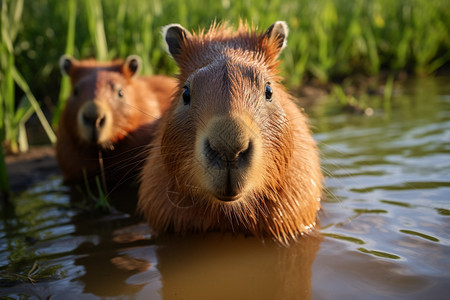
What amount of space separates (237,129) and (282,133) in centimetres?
54

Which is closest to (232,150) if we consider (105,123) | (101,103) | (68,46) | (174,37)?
(174,37)

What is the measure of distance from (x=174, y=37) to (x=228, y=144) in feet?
4.28

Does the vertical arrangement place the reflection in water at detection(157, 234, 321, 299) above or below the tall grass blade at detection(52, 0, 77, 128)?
below

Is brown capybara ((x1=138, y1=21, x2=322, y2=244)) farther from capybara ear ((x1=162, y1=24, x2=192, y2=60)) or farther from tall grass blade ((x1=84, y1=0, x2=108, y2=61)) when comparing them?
tall grass blade ((x1=84, y1=0, x2=108, y2=61))

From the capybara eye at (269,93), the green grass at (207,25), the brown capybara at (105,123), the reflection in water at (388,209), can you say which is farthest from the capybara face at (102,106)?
the reflection in water at (388,209)

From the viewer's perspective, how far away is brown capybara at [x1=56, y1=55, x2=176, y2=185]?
390cm

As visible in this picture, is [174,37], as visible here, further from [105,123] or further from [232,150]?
[232,150]

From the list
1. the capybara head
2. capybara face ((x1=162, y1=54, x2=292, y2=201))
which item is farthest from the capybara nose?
the capybara head

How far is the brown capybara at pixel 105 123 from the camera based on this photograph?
3.90m

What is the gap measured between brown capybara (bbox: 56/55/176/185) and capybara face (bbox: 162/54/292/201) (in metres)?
1.41

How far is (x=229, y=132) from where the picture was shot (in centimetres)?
204

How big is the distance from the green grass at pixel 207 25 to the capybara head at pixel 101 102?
0.59m

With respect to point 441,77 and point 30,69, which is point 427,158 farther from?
point 30,69

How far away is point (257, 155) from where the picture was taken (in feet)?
7.00
